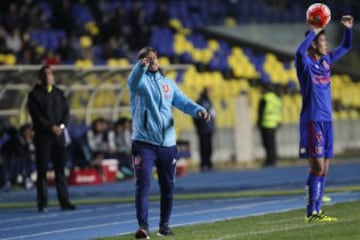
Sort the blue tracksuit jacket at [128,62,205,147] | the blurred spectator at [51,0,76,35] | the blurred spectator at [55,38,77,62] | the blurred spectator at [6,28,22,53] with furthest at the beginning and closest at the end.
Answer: the blurred spectator at [51,0,76,35] → the blurred spectator at [55,38,77,62] → the blurred spectator at [6,28,22,53] → the blue tracksuit jacket at [128,62,205,147]

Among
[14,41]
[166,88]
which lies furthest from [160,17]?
[166,88]

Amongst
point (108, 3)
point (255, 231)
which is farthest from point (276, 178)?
point (108, 3)

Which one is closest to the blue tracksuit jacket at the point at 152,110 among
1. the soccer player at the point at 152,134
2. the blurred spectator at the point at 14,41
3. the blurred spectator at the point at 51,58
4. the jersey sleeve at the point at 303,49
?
the soccer player at the point at 152,134

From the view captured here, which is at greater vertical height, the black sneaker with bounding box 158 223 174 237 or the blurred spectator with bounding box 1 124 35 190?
the black sneaker with bounding box 158 223 174 237

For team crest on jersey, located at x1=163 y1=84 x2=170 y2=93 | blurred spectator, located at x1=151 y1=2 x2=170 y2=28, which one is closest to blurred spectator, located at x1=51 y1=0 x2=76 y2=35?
blurred spectator, located at x1=151 y1=2 x2=170 y2=28

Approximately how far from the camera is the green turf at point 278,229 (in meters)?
13.6

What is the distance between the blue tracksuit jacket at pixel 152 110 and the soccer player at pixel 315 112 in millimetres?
1492

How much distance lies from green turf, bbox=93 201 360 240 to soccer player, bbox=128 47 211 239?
1.42ft

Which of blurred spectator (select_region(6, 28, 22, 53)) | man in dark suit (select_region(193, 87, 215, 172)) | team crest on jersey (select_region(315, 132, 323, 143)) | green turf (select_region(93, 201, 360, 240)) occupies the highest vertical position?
blurred spectator (select_region(6, 28, 22, 53))

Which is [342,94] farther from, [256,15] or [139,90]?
[139,90]

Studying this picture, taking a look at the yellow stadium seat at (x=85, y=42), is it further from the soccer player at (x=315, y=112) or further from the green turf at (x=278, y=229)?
the soccer player at (x=315, y=112)

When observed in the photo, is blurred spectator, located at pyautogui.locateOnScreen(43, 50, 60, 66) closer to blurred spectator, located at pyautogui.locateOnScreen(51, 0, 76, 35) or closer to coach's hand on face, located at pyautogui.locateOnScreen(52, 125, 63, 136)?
blurred spectator, located at pyautogui.locateOnScreen(51, 0, 76, 35)

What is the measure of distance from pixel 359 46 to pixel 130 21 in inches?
387

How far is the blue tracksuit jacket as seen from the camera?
46.9ft
